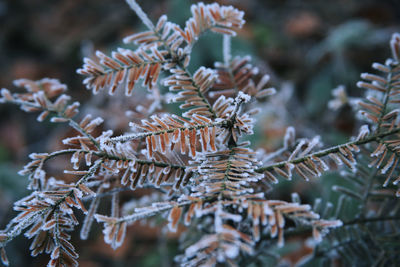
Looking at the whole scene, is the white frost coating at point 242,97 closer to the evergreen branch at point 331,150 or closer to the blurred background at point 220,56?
the evergreen branch at point 331,150

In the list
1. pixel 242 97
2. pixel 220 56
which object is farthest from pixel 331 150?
pixel 220 56

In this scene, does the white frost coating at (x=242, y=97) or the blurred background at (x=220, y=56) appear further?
the blurred background at (x=220, y=56)

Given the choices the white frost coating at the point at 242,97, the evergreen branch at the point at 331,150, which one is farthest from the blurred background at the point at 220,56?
the white frost coating at the point at 242,97

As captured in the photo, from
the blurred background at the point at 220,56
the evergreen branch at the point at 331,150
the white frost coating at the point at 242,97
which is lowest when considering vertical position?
the evergreen branch at the point at 331,150

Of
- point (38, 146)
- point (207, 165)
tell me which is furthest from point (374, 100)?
point (38, 146)

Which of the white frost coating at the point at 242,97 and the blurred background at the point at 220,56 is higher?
the blurred background at the point at 220,56

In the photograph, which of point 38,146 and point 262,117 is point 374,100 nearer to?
point 262,117

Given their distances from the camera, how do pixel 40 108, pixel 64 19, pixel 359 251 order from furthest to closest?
pixel 64 19 < pixel 359 251 < pixel 40 108

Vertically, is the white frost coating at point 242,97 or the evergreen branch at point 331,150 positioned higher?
the white frost coating at point 242,97

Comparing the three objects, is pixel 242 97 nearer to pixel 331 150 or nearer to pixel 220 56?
pixel 331 150
